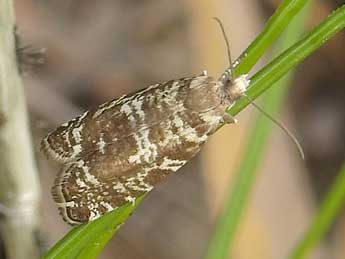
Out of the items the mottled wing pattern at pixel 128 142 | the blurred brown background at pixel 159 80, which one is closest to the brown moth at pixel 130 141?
the mottled wing pattern at pixel 128 142

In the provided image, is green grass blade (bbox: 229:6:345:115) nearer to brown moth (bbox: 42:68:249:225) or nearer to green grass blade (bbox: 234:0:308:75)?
green grass blade (bbox: 234:0:308:75)

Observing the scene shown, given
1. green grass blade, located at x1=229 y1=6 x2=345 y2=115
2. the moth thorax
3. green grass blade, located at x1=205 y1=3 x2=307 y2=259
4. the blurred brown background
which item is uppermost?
green grass blade, located at x1=229 y1=6 x2=345 y2=115

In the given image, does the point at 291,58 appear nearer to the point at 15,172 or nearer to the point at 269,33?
the point at 269,33

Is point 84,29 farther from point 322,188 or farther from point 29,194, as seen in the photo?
point 29,194

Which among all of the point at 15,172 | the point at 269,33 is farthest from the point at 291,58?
the point at 15,172

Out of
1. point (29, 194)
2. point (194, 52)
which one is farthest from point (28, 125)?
point (194, 52)

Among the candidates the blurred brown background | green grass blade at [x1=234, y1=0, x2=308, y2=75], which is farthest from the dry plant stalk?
the blurred brown background
